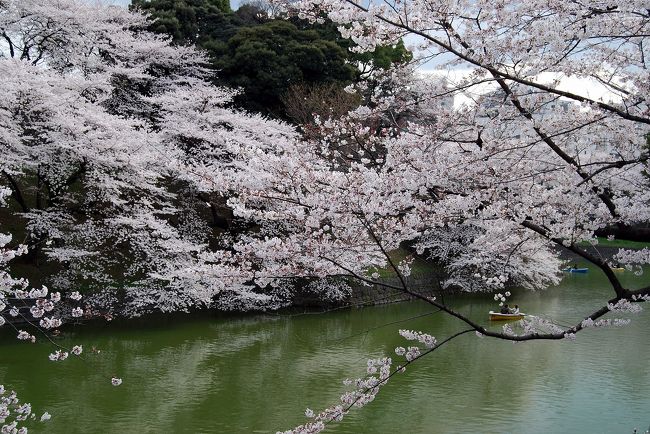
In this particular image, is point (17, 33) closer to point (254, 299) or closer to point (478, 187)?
point (254, 299)

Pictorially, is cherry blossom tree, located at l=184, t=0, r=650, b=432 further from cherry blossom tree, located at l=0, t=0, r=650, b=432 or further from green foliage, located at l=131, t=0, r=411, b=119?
green foliage, located at l=131, t=0, r=411, b=119

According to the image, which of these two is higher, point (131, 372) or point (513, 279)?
point (513, 279)

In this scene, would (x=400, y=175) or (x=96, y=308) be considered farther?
(x=96, y=308)

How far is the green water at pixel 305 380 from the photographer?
614cm

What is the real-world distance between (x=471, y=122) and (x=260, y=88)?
13690mm

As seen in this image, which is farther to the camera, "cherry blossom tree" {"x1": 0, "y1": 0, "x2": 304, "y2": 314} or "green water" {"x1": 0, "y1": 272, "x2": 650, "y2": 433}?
"cherry blossom tree" {"x1": 0, "y1": 0, "x2": 304, "y2": 314}

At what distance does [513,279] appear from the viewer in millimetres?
15539

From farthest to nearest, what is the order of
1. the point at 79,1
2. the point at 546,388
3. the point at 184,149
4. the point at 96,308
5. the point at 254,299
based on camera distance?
the point at 79,1, the point at 184,149, the point at 254,299, the point at 96,308, the point at 546,388

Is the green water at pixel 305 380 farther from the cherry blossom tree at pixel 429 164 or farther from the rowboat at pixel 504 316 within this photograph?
the cherry blossom tree at pixel 429 164

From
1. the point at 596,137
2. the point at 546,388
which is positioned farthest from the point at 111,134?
the point at 596,137

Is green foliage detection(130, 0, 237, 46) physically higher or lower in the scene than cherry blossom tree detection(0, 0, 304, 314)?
higher

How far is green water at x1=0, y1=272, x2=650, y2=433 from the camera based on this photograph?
614cm

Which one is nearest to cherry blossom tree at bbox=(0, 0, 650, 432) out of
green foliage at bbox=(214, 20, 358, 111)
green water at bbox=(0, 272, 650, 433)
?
green water at bbox=(0, 272, 650, 433)

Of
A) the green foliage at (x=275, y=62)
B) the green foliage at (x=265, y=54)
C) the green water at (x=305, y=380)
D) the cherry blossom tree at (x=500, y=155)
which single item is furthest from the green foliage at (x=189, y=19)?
the cherry blossom tree at (x=500, y=155)
